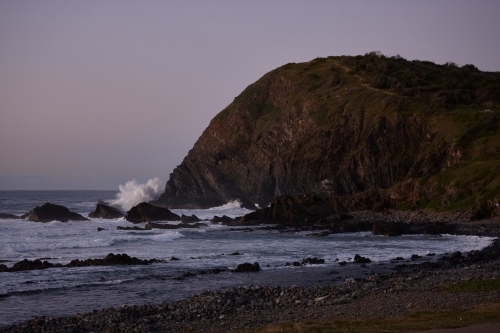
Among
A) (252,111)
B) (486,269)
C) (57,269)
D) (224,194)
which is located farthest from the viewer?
(252,111)

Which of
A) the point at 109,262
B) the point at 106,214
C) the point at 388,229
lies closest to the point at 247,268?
the point at 109,262

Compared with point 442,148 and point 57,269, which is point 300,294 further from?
point 442,148

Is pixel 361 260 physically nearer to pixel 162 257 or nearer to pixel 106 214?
pixel 162 257

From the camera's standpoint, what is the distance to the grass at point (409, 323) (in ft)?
44.9

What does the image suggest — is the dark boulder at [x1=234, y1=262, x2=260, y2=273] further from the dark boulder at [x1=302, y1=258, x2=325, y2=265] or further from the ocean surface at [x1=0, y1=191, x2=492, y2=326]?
the dark boulder at [x1=302, y1=258, x2=325, y2=265]

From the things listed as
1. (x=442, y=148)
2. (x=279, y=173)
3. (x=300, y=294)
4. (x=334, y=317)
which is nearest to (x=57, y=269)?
(x=300, y=294)

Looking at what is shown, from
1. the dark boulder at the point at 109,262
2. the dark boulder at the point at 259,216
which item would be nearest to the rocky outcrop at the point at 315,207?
the dark boulder at the point at 259,216

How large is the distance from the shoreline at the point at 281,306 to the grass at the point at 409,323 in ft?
4.17

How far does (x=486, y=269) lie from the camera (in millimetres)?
25422

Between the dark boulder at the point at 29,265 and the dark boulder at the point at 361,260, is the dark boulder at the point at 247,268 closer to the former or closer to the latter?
the dark boulder at the point at 361,260

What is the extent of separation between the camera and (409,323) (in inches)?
569

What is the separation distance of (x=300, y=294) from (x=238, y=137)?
6518cm

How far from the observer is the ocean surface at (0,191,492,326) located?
23359mm

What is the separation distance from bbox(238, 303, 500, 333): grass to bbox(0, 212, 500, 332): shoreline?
1.27 metres
